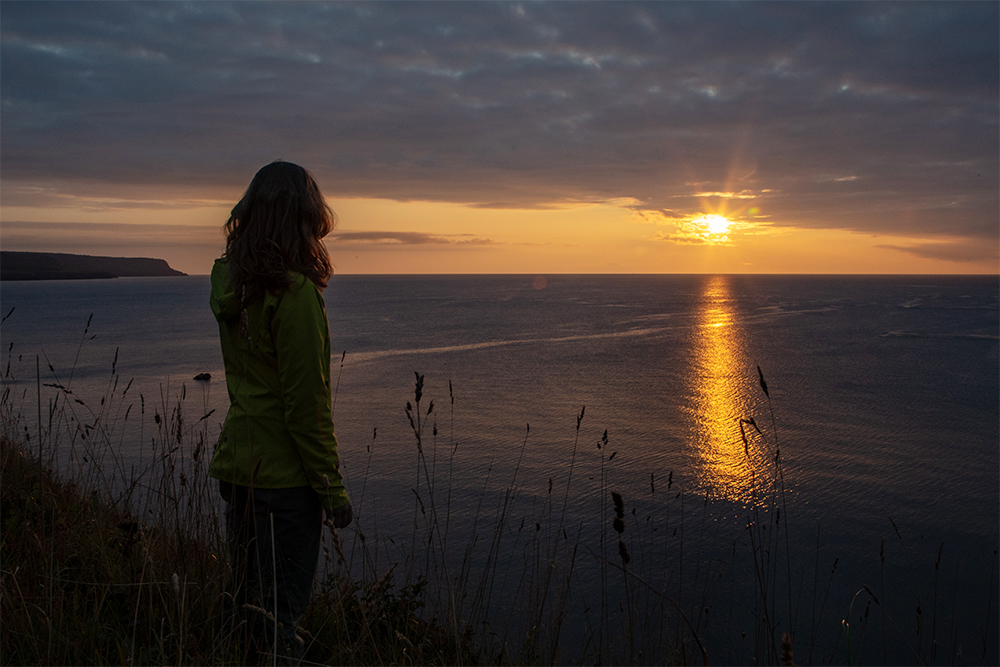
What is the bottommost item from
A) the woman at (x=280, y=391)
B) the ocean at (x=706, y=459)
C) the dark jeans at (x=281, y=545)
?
the ocean at (x=706, y=459)

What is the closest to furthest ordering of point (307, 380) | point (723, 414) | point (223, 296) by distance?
point (307, 380), point (223, 296), point (723, 414)

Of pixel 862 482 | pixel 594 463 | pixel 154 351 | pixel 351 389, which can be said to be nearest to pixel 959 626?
pixel 862 482

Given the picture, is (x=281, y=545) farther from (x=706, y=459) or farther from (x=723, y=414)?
(x=723, y=414)

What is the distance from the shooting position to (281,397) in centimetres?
251

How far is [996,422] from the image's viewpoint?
53.3ft

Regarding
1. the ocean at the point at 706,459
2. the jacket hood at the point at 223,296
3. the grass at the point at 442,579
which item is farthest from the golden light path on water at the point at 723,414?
the jacket hood at the point at 223,296

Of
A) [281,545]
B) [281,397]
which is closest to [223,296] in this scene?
[281,397]

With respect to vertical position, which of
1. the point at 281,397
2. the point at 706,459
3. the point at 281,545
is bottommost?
the point at 706,459

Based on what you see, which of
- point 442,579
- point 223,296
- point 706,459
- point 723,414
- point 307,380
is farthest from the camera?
point 723,414

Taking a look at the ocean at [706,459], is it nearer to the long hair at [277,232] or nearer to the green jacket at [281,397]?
the green jacket at [281,397]

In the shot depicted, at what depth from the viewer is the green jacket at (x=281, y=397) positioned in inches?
93.7

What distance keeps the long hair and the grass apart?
2.10 ft

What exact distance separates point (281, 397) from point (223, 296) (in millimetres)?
450

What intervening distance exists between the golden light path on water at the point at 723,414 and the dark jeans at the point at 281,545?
1.69 meters
